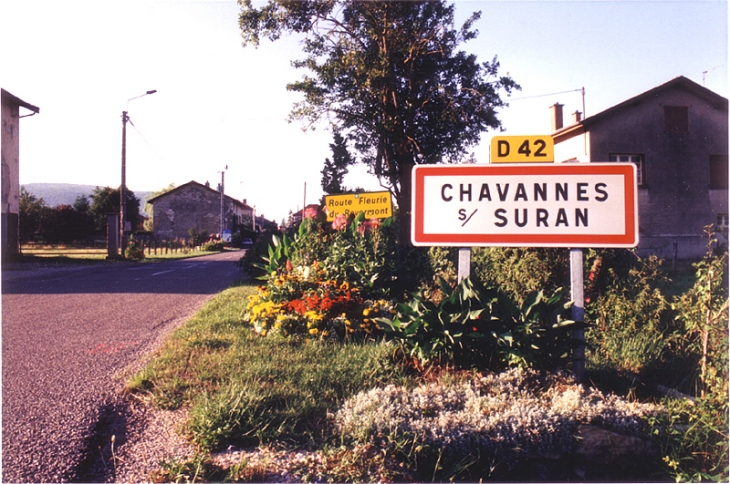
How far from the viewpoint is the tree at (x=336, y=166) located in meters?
20.8

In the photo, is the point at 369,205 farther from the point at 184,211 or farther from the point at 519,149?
the point at 184,211

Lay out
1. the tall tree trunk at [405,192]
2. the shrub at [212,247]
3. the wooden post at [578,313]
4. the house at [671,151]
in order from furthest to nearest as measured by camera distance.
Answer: the shrub at [212,247] < the house at [671,151] < the tall tree trunk at [405,192] < the wooden post at [578,313]

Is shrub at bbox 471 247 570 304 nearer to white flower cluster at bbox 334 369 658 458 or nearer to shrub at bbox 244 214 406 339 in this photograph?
shrub at bbox 244 214 406 339

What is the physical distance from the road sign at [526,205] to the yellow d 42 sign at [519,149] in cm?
9

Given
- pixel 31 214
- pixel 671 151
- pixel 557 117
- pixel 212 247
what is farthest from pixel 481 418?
pixel 212 247

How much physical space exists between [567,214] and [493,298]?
842mm

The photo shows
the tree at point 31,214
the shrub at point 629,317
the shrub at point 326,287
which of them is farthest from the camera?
the tree at point 31,214

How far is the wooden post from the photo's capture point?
3.81 m

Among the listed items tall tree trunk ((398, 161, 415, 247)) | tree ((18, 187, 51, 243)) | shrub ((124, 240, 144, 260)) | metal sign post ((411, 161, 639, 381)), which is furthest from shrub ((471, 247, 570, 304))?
tree ((18, 187, 51, 243))

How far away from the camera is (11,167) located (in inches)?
926

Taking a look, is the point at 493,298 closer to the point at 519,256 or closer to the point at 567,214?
the point at 567,214

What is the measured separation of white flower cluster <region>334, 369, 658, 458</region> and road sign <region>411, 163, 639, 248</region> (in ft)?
3.52

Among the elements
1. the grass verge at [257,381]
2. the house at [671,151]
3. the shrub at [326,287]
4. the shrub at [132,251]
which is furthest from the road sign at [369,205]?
the shrub at [132,251]

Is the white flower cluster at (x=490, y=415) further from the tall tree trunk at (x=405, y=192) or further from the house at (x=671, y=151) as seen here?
the house at (x=671, y=151)
